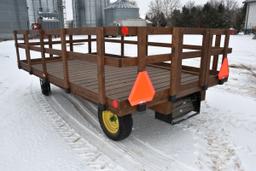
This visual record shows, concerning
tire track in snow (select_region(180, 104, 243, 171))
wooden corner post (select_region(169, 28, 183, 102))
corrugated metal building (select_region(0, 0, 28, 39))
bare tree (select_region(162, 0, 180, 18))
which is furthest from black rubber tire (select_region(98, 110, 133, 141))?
bare tree (select_region(162, 0, 180, 18))

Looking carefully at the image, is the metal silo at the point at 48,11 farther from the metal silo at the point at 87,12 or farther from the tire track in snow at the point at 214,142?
the tire track in snow at the point at 214,142

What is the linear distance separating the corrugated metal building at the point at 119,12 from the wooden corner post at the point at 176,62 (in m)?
47.2

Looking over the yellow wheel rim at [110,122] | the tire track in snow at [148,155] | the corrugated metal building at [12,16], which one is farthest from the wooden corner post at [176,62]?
the corrugated metal building at [12,16]

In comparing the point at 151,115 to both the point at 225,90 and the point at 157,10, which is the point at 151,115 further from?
the point at 157,10

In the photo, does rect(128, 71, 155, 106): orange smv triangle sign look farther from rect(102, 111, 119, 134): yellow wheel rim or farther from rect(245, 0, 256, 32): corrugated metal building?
rect(245, 0, 256, 32): corrugated metal building

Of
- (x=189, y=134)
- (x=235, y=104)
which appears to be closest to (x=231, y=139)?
(x=189, y=134)

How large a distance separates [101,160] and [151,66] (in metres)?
3.18

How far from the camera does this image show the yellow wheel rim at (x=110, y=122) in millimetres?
3664

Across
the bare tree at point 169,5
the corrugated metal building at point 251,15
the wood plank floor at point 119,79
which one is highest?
the bare tree at point 169,5

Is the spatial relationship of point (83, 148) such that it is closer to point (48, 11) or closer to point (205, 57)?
point (205, 57)

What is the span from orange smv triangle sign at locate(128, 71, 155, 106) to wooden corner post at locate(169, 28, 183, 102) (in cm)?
50

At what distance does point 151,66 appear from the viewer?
5809 millimetres

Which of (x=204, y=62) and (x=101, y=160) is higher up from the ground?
(x=204, y=62)

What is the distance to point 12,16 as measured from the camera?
46.4 metres
